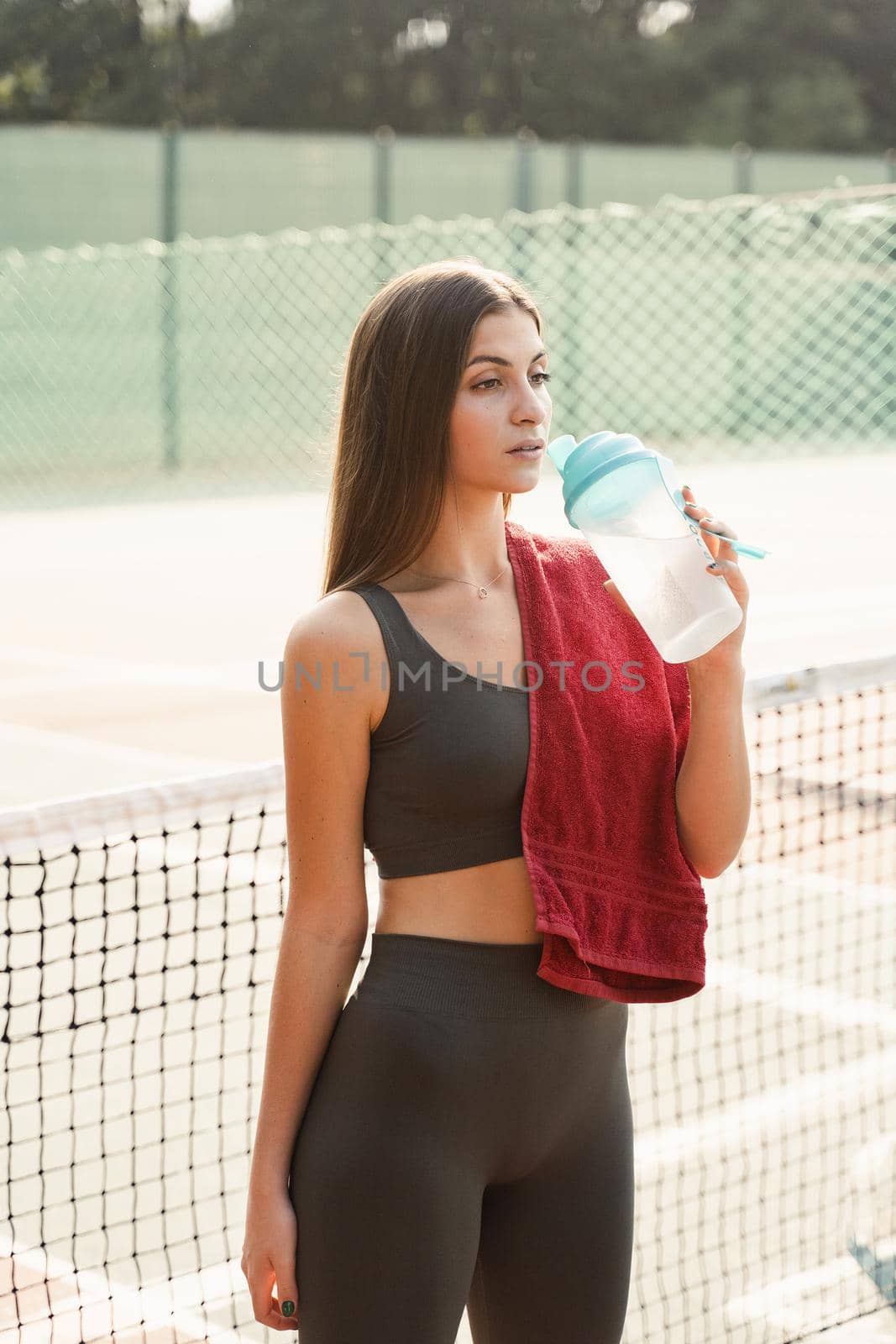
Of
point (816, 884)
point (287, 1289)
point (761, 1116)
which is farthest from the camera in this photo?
point (816, 884)

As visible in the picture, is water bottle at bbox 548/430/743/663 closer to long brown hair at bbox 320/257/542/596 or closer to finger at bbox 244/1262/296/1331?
long brown hair at bbox 320/257/542/596

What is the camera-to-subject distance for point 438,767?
2.31 meters

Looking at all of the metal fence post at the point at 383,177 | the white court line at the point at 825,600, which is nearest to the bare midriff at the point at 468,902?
the white court line at the point at 825,600

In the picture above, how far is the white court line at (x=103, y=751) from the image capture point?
827 cm

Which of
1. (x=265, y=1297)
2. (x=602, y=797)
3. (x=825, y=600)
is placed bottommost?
(x=825, y=600)

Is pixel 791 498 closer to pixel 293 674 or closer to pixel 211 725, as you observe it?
pixel 211 725

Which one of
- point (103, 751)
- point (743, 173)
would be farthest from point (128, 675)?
point (743, 173)

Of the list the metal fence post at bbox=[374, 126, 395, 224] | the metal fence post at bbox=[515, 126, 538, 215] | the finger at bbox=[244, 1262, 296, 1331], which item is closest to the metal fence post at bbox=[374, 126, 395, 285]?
the metal fence post at bbox=[374, 126, 395, 224]

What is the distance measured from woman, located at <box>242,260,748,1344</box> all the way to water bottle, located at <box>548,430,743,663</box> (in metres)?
0.05

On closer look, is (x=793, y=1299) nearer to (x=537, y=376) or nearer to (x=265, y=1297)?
(x=265, y=1297)

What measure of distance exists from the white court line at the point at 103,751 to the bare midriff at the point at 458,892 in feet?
18.4

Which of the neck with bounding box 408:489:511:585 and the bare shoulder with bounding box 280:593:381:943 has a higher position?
the neck with bounding box 408:489:511:585

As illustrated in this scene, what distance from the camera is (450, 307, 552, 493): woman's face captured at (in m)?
2.39

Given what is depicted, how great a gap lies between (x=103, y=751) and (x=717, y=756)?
6.59 meters
